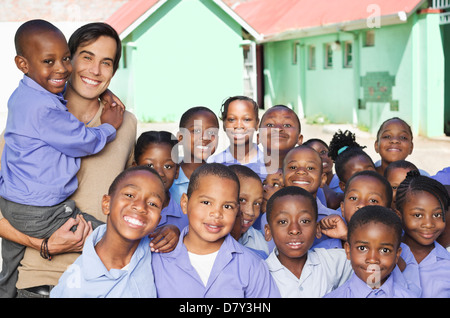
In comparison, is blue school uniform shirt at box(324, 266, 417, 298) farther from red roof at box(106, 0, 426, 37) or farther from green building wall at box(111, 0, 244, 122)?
green building wall at box(111, 0, 244, 122)

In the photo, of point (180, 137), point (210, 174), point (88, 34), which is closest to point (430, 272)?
point (210, 174)

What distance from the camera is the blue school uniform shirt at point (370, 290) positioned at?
9.29 feet

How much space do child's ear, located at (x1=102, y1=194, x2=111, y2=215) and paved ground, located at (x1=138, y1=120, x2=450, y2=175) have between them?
23.5 ft

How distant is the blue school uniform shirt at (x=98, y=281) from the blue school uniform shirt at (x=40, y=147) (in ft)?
1.14

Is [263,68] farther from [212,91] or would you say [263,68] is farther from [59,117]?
[59,117]

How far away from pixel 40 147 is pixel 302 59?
16.6 metres

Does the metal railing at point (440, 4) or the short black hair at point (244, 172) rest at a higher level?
the metal railing at point (440, 4)

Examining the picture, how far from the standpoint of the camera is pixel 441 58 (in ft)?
41.0

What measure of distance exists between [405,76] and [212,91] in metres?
6.82

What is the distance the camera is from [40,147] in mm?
2857

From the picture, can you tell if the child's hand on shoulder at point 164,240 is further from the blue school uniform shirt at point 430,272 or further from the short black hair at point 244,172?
the blue school uniform shirt at point 430,272

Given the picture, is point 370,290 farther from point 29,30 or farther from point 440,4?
point 440,4

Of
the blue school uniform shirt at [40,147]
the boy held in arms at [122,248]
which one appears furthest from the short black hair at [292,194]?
the blue school uniform shirt at [40,147]

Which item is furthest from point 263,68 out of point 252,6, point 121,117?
point 121,117
